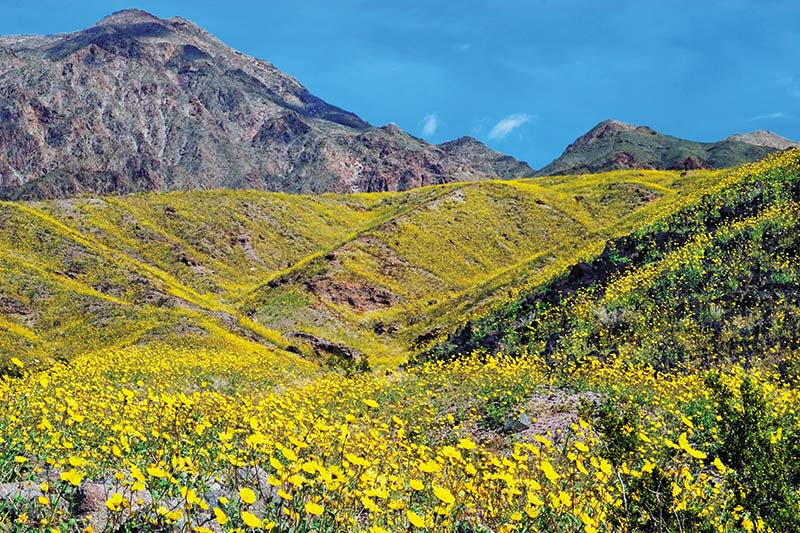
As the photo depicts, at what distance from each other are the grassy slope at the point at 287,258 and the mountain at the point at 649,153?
3413 inches

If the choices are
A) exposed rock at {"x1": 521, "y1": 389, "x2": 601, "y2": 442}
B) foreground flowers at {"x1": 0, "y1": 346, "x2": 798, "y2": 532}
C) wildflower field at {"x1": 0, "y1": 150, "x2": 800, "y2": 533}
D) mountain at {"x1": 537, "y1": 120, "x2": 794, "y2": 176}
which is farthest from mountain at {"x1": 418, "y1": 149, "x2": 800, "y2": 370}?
mountain at {"x1": 537, "y1": 120, "x2": 794, "y2": 176}

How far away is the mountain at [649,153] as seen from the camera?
150625 millimetres

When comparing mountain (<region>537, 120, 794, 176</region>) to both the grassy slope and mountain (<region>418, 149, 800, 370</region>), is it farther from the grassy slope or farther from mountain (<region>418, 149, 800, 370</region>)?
mountain (<region>418, 149, 800, 370</region>)

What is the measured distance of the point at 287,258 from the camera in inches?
2110

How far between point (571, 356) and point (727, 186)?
13429 mm

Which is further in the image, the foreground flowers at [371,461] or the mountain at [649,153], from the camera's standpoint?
the mountain at [649,153]

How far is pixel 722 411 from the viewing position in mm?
6055

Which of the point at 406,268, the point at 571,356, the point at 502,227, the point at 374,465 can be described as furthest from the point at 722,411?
the point at 502,227

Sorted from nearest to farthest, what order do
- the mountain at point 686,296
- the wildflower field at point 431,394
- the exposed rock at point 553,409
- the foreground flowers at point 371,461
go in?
the foreground flowers at point 371,461 < the wildflower field at point 431,394 < the exposed rock at point 553,409 < the mountain at point 686,296

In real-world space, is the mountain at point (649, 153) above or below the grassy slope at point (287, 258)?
above

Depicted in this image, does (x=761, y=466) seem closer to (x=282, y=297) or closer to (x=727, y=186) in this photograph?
(x=727, y=186)

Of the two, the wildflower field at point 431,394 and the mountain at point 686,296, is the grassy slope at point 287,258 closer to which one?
the wildflower field at point 431,394

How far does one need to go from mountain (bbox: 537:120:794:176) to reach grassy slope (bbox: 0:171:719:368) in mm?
86701

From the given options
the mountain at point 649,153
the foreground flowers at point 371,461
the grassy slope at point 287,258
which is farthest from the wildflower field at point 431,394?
the mountain at point 649,153
